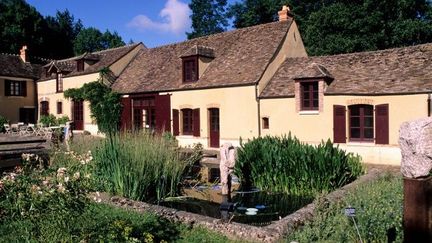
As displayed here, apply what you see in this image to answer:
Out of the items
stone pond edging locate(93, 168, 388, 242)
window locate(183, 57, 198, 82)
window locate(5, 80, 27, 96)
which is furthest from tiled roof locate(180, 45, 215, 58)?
window locate(5, 80, 27, 96)

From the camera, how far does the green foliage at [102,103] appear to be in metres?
22.6

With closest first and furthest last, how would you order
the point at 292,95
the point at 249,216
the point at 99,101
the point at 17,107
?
1. the point at 249,216
2. the point at 292,95
3. the point at 99,101
4. the point at 17,107

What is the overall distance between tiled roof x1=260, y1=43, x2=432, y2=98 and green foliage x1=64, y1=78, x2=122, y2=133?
981cm

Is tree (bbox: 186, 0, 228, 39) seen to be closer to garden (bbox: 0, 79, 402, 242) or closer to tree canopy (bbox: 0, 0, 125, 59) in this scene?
tree canopy (bbox: 0, 0, 125, 59)

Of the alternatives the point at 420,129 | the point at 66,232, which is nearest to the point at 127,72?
the point at 66,232

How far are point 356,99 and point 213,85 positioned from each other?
21.1ft

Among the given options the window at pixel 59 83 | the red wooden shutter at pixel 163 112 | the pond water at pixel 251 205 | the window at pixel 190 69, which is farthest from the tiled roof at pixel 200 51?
the window at pixel 59 83

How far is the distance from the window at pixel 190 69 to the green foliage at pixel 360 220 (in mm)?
13461

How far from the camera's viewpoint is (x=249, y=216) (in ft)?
24.2

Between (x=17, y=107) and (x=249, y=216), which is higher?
(x=17, y=107)

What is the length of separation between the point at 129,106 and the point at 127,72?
3.17 metres

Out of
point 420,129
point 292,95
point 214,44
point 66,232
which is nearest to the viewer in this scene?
point 420,129

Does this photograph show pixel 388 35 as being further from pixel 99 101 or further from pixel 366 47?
pixel 99 101

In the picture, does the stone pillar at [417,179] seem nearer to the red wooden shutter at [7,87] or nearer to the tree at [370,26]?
the tree at [370,26]
